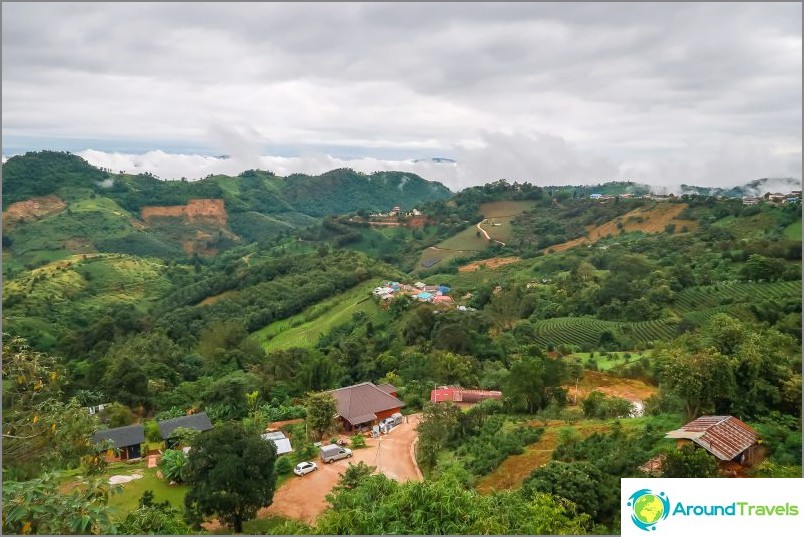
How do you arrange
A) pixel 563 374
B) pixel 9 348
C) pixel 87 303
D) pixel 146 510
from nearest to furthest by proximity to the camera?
pixel 9 348 → pixel 146 510 → pixel 563 374 → pixel 87 303

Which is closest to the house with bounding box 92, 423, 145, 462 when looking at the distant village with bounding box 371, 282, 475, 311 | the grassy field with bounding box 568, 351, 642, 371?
the grassy field with bounding box 568, 351, 642, 371

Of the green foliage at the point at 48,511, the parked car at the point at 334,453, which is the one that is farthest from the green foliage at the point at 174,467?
the green foliage at the point at 48,511

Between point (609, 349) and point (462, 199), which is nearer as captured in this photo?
point (609, 349)

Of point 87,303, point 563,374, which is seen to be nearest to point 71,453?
point 563,374

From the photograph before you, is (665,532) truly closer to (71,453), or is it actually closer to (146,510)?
(71,453)

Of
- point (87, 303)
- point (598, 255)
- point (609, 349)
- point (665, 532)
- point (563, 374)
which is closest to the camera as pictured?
point (665, 532)

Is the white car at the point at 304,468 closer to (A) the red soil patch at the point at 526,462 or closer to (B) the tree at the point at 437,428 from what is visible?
(B) the tree at the point at 437,428
